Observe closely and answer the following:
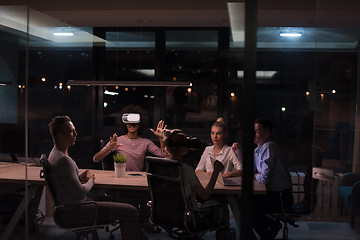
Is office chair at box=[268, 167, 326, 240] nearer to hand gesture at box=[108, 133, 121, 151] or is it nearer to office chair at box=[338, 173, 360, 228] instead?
office chair at box=[338, 173, 360, 228]

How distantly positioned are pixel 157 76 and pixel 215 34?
4.28 ft

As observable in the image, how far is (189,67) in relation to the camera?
5.80 m

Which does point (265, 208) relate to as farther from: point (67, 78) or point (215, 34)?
point (67, 78)

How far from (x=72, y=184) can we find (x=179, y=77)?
105 inches

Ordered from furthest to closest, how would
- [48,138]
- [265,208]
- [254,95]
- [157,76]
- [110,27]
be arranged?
[157,76] → [110,27] → [48,138] → [265,208] → [254,95]

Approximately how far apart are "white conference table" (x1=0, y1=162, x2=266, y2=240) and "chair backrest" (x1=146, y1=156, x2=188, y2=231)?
0.40 metres

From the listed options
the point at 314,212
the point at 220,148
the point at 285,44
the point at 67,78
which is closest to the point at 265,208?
the point at 314,212

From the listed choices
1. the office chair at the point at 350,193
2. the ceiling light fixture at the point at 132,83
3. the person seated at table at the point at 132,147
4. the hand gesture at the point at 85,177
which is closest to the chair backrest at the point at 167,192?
the hand gesture at the point at 85,177

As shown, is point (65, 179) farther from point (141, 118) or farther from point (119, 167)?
point (141, 118)

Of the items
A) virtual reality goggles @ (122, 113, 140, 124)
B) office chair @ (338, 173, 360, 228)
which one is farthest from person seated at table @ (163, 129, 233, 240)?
virtual reality goggles @ (122, 113, 140, 124)

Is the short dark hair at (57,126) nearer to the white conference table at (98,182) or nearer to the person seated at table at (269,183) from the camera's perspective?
the white conference table at (98,182)

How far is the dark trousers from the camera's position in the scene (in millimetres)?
4234

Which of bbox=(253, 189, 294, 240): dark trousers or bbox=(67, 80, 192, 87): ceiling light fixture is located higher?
bbox=(67, 80, 192, 87): ceiling light fixture

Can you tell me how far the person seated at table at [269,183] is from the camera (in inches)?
165
